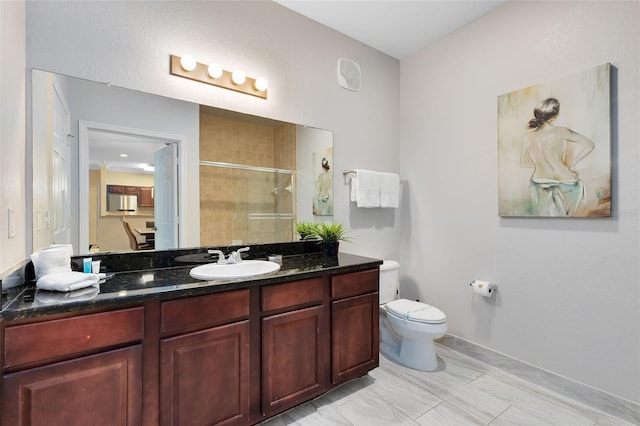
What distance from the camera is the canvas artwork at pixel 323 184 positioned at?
2512 millimetres

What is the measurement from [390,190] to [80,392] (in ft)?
8.16

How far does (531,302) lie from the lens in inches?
85.8

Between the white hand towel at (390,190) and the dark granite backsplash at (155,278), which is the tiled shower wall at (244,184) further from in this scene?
the white hand towel at (390,190)

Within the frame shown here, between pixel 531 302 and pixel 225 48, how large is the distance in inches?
111

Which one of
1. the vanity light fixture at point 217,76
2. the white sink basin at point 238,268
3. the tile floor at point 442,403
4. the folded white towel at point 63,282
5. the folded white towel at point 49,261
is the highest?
the vanity light fixture at point 217,76

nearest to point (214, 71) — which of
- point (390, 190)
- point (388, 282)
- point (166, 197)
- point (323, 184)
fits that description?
point (166, 197)

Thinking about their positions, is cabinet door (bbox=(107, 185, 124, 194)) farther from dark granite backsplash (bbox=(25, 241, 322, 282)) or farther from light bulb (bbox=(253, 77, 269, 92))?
light bulb (bbox=(253, 77, 269, 92))

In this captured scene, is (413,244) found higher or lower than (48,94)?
lower

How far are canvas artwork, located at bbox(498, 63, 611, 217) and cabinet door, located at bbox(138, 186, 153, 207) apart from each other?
2.48 meters

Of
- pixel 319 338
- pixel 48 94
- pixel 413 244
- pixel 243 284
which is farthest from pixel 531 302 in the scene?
pixel 48 94

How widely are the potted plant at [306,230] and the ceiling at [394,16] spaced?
1.68 metres

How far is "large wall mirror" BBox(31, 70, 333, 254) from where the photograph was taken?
1545 mm

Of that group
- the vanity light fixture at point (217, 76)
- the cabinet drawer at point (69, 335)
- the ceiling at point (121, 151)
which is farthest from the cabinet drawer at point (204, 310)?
the vanity light fixture at point (217, 76)

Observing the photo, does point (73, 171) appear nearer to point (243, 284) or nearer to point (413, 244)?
point (243, 284)
